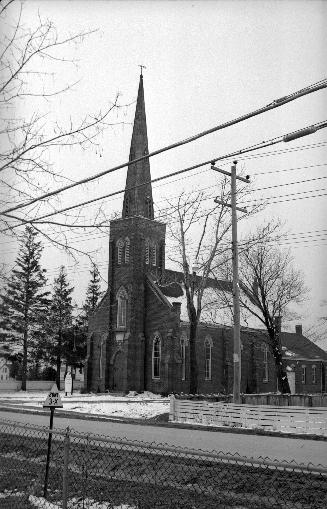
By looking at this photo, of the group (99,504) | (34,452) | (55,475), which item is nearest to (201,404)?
(34,452)

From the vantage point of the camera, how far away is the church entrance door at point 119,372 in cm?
4573

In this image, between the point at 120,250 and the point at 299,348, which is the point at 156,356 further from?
the point at 299,348

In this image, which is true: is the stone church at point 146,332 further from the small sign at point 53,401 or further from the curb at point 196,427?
the small sign at point 53,401

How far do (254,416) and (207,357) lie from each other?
93.0ft

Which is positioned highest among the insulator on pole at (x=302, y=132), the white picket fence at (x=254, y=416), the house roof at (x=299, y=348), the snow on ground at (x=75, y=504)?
the insulator on pole at (x=302, y=132)

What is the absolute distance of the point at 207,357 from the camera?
161 ft

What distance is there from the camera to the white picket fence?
760 inches

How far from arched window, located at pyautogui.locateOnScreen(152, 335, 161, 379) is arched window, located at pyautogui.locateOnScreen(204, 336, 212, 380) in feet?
16.3

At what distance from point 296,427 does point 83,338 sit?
48670mm

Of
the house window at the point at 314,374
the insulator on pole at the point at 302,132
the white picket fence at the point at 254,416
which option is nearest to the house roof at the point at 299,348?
the house window at the point at 314,374

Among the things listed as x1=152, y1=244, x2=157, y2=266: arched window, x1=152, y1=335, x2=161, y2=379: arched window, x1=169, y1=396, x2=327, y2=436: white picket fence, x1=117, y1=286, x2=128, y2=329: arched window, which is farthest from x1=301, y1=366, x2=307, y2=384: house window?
x1=169, y1=396, x2=327, y2=436: white picket fence

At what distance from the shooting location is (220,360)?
49781 mm

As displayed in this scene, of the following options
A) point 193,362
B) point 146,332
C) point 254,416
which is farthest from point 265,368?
point 254,416

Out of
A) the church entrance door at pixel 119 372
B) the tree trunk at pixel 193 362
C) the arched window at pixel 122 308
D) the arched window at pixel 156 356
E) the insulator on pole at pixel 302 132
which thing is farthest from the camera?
the arched window at pixel 122 308
